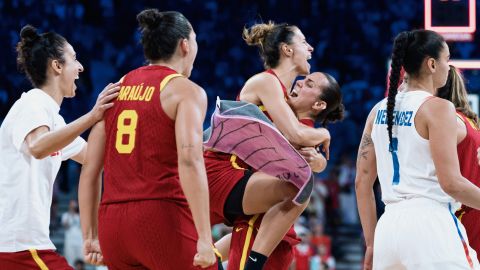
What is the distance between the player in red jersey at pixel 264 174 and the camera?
17.1ft

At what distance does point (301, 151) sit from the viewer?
5566mm

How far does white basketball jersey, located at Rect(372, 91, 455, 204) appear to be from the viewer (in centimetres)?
453

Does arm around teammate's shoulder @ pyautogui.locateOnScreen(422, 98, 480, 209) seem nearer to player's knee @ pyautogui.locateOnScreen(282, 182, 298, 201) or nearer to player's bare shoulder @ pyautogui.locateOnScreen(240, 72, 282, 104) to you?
player's knee @ pyautogui.locateOnScreen(282, 182, 298, 201)

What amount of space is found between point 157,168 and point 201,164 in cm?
22

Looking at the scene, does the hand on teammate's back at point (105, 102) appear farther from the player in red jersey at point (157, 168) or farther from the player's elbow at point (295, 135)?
the player's elbow at point (295, 135)

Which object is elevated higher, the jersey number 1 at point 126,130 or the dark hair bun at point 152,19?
the dark hair bun at point 152,19

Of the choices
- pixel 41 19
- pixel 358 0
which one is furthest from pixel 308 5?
pixel 41 19

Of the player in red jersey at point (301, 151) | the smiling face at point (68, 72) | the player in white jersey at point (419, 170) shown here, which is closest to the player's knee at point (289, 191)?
the player in red jersey at point (301, 151)

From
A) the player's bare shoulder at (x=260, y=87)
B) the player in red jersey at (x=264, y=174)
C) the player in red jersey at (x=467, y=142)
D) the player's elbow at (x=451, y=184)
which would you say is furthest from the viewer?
the player's bare shoulder at (x=260, y=87)

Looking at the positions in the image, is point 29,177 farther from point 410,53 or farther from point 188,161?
point 410,53

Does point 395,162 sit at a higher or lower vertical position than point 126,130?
lower

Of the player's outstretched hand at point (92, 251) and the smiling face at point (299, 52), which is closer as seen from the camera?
the player's outstretched hand at point (92, 251)

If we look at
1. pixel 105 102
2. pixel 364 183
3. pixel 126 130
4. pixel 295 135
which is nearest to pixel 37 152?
pixel 105 102

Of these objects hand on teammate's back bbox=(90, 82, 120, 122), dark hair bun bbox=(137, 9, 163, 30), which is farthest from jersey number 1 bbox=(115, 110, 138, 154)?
dark hair bun bbox=(137, 9, 163, 30)
